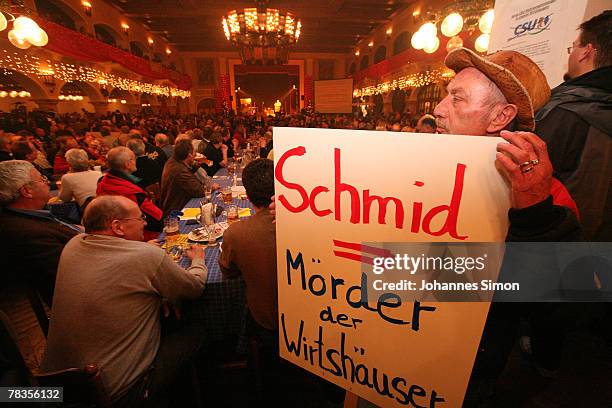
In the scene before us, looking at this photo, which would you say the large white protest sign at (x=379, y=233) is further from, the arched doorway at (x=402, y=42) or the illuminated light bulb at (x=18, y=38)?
the arched doorway at (x=402, y=42)

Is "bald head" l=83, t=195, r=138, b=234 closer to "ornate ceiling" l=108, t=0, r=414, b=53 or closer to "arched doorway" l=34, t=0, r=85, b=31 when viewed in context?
"ornate ceiling" l=108, t=0, r=414, b=53

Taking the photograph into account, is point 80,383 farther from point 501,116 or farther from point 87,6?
point 87,6

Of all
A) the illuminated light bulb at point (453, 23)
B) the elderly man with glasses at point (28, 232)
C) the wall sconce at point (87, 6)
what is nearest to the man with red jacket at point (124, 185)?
the elderly man with glasses at point (28, 232)

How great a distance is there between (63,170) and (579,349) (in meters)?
7.24

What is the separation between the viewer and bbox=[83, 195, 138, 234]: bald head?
155 cm

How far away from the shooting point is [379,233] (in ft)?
2.81

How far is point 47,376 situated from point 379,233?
4.45 ft

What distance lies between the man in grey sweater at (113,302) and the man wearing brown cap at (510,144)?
5.01 feet

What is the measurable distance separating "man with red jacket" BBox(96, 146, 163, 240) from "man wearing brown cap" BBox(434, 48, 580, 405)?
2.95 m

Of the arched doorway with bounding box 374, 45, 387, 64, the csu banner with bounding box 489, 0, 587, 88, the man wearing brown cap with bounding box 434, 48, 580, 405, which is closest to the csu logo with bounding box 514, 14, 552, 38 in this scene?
the csu banner with bounding box 489, 0, 587, 88

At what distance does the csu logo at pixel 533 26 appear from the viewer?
7.61 ft

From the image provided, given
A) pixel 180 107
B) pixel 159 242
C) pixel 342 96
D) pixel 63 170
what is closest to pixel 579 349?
pixel 159 242

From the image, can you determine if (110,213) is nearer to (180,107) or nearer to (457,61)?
(457,61)

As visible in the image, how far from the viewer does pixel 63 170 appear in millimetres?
4879
